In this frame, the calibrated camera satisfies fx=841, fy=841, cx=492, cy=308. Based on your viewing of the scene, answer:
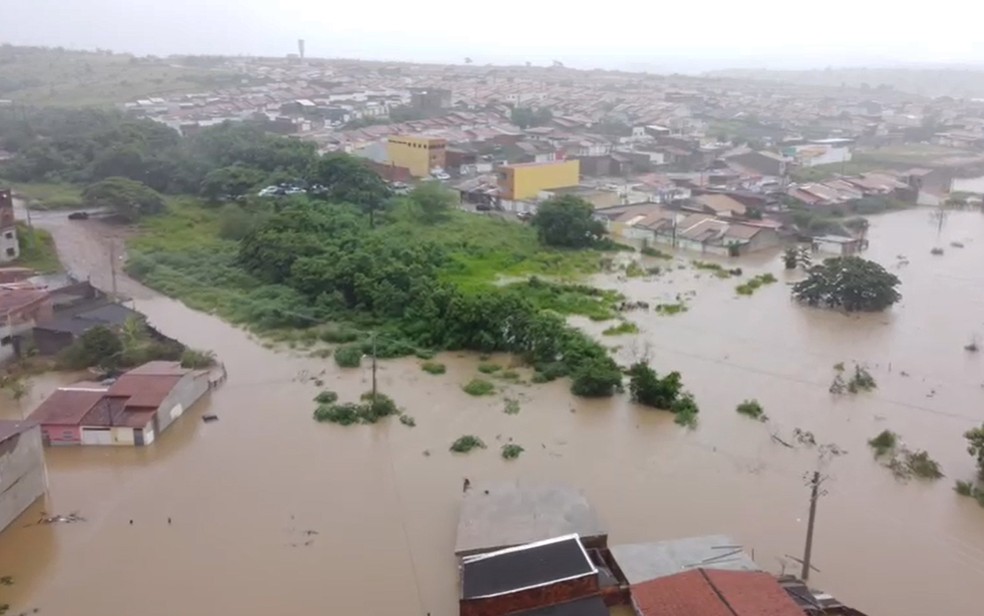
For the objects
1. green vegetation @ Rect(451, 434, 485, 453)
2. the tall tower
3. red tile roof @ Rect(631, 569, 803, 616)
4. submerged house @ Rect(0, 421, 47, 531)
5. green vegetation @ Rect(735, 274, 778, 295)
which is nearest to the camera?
red tile roof @ Rect(631, 569, 803, 616)

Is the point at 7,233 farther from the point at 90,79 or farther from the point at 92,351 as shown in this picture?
the point at 90,79

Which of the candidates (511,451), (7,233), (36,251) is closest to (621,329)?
(511,451)

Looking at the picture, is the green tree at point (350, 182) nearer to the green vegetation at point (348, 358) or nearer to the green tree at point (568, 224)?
the green tree at point (568, 224)

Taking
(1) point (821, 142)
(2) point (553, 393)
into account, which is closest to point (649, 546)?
(2) point (553, 393)

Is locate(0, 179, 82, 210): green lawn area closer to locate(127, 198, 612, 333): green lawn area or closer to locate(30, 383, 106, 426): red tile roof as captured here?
locate(127, 198, 612, 333): green lawn area

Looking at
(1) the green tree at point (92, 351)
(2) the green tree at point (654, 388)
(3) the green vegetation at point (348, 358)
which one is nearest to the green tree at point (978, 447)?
(2) the green tree at point (654, 388)

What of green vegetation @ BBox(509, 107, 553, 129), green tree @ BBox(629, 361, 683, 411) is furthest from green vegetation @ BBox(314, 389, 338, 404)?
green vegetation @ BBox(509, 107, 553, 129)

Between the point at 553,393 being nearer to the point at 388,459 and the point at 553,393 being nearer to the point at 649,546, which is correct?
the point at 388,459
